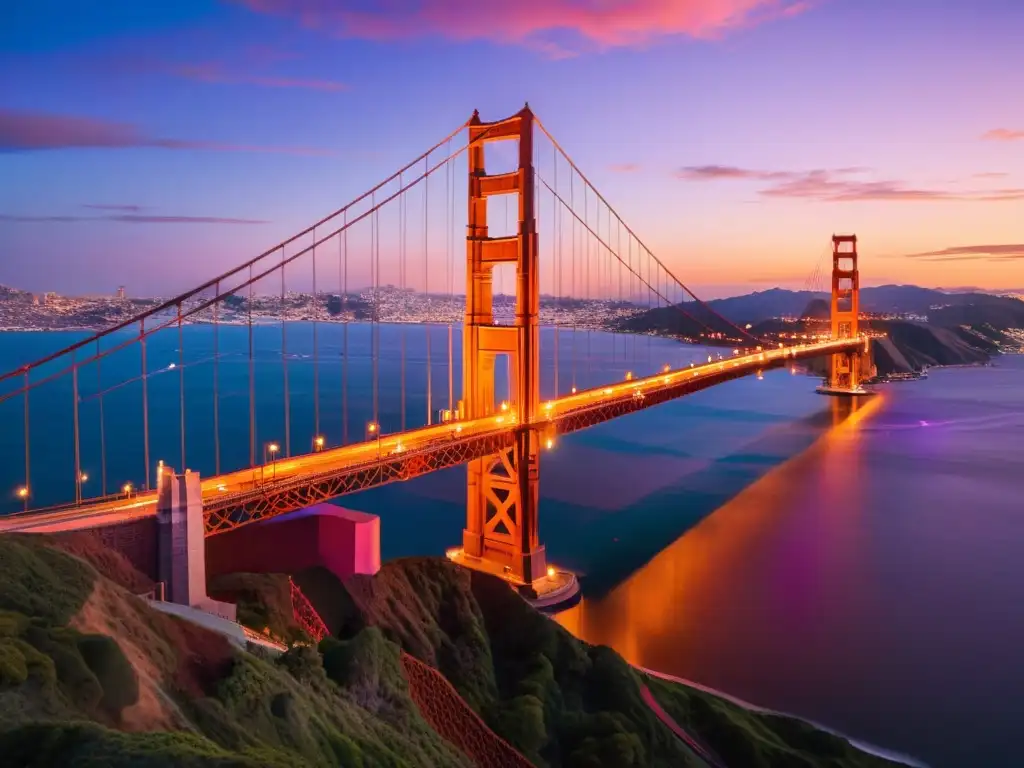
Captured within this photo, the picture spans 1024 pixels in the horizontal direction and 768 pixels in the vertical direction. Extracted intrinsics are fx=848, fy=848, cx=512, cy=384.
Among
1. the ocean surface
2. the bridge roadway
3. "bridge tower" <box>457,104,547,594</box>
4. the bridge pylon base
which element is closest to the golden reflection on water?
Result: the ocean surface

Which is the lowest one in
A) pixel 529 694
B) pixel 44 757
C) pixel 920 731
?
pixel 920 731

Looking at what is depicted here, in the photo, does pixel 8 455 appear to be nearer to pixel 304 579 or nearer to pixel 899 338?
pixel 304 579

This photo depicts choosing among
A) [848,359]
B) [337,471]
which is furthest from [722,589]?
[848,359]

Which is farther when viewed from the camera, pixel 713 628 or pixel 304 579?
pixel 713 628

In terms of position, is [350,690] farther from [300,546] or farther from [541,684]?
[300,546]

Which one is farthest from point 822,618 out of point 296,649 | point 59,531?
point 59,531

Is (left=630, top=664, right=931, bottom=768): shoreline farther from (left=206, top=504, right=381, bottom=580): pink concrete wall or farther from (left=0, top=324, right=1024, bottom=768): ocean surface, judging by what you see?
(left=206, top=504, right=381, bottom=580): pink concrete wall

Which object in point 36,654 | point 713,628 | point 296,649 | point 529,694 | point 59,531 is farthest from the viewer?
point 713,628
